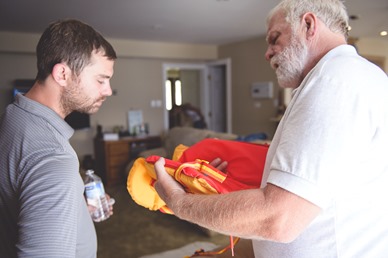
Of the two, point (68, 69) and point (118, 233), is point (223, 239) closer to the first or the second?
point (118, 233)

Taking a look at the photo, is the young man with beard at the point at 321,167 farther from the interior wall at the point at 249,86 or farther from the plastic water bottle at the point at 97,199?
the interior wall at the point at 249,86

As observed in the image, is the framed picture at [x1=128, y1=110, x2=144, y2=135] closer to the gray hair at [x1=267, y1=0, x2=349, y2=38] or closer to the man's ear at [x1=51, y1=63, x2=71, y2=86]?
the man's ear at [x1=51, y1=63, x2=71, y2=86]

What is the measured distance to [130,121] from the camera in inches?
233

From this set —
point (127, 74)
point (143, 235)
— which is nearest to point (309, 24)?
point (143, 235)

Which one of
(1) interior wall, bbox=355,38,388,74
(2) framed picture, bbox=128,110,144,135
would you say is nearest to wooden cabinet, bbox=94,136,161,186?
(2) framed picture, bbox=128,110,144,135

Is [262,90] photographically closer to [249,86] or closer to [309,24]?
[249,86]

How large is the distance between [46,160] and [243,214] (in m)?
0.55

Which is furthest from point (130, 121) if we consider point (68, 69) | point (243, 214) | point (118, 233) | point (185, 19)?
point (243, 214)

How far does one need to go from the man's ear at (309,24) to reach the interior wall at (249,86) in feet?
15.2

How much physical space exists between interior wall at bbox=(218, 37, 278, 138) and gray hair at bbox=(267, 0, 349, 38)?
4601mm

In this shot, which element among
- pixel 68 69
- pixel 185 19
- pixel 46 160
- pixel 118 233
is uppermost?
pixel 185 19

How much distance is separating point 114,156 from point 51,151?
4.54 m

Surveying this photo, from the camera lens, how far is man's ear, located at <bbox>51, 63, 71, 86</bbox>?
0.93 metres

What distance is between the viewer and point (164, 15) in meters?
3.86
